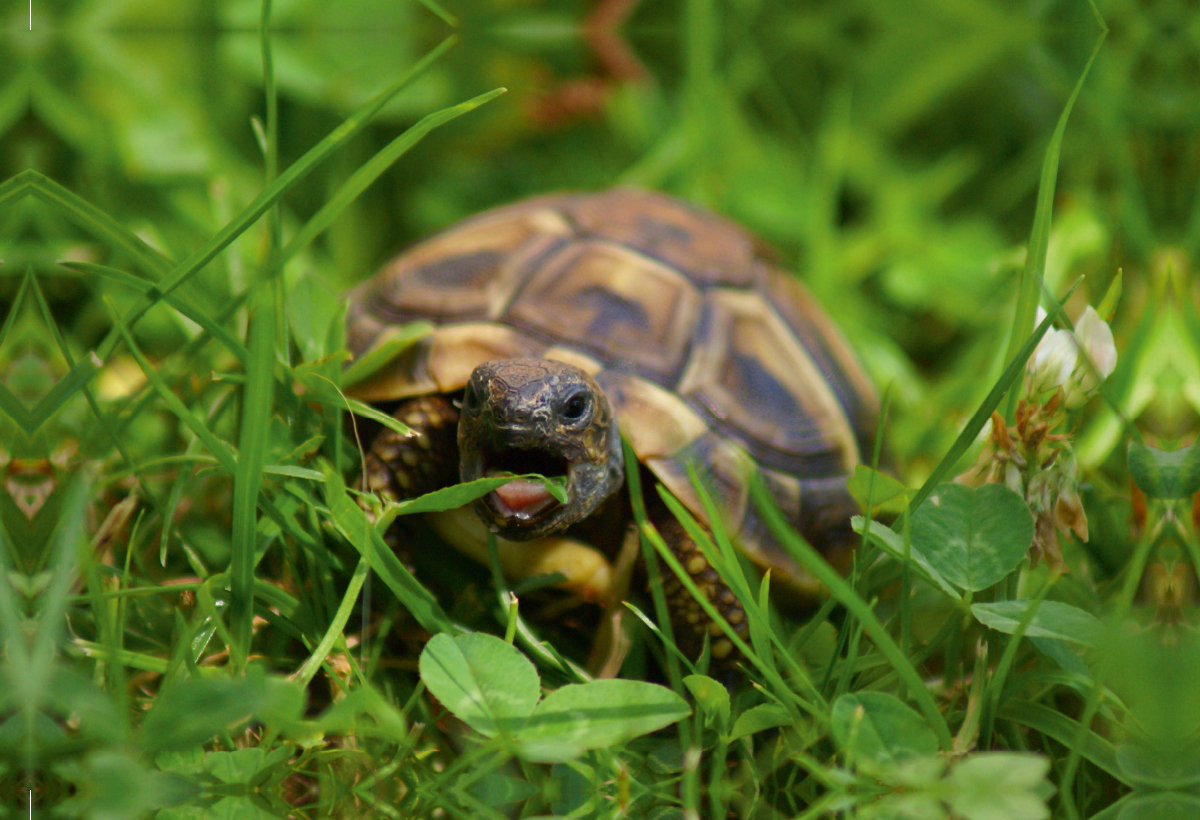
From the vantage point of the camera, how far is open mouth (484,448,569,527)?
4.45ft

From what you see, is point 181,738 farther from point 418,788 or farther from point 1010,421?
point 1010,421

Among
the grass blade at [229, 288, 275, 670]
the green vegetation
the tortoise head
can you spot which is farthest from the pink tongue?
the grass blade at [229, 288, 275, 670]

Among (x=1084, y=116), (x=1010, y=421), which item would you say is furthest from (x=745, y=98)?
(x=1010, y=421)

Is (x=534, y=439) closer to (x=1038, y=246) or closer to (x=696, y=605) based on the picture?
(x=696, y=605)

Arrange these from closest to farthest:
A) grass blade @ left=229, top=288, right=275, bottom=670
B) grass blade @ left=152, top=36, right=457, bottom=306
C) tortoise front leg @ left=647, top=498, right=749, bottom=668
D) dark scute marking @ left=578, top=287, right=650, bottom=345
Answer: grass blade @ left=229, top=288, right=275, bottom=670
grass blade @ left=152, top=36, right=457, bottom=306
tortoise front leg @ left=647, top=498, right=749, bottom=668
dark scute marking @ left=578, top=287, right=650, bottom=345

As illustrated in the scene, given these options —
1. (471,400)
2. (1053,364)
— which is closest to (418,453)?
(471,400)

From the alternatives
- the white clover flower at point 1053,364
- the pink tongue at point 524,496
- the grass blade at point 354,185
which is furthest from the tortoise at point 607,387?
the white clover flower at point 1053,364

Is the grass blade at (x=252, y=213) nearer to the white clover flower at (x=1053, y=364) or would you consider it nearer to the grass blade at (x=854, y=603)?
the grass blade at (x=854, y=603)

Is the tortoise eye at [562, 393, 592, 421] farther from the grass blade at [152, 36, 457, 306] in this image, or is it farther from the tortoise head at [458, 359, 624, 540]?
the grass blade at [152, 36, 457, 306]

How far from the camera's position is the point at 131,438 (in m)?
1.77

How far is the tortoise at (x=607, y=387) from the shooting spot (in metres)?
1.43

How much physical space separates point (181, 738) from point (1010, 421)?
118cm

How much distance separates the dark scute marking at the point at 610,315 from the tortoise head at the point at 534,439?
8.9 inches

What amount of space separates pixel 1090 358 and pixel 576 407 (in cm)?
75
